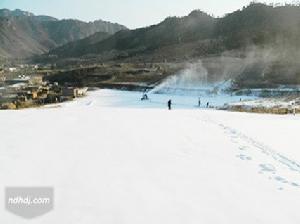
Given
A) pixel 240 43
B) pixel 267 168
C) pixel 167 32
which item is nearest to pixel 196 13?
pixel 167 32

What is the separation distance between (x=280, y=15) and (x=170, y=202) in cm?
13524

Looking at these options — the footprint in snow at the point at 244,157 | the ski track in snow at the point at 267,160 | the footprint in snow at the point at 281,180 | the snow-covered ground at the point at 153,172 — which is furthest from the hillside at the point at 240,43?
the footprint in snow at the point at 281,180

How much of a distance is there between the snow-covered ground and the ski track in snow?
2 cm

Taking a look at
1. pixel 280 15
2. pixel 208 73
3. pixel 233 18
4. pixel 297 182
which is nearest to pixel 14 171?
pixel 297 182

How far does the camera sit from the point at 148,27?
635ft

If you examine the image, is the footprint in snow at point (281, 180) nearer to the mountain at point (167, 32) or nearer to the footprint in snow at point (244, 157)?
the footprint in snow at point (244, 157)

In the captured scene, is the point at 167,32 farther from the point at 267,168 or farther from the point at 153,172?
the point at 153,172

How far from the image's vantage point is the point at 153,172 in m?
9.12

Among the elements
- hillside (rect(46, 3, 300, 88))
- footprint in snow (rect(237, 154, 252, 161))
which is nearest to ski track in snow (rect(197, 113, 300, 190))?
footprint in snow (rect(237, 154, 252, 161))

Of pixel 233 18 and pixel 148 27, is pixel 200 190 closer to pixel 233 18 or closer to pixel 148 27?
pixel 233 18

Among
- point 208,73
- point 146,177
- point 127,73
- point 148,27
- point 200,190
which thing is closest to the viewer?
point 200,190

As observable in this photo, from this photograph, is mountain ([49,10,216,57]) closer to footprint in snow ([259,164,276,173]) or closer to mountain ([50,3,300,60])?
mountain ([50,3,300,60])

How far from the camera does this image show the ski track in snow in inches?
361

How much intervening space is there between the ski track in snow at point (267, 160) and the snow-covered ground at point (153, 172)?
2 centimetres
